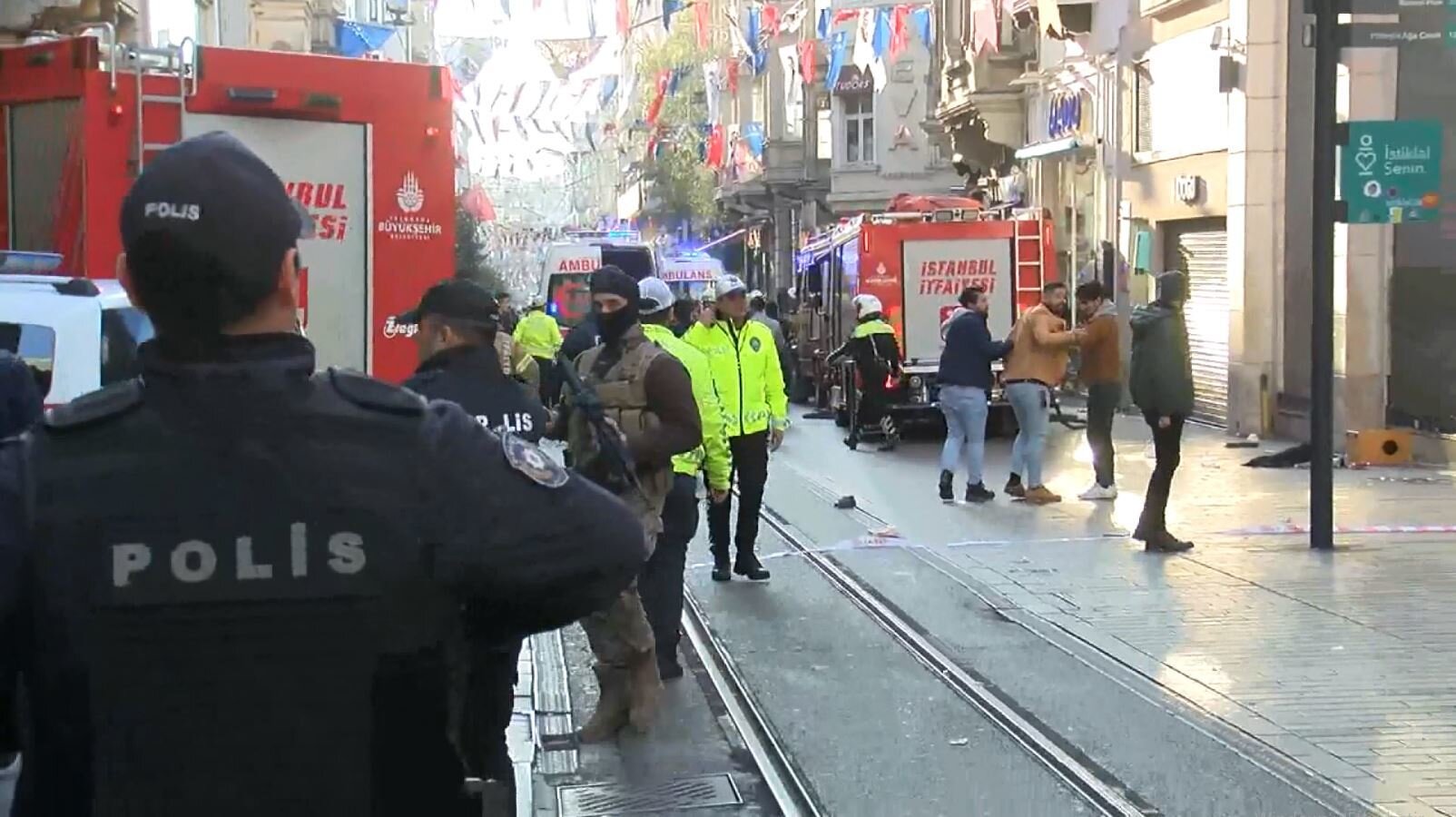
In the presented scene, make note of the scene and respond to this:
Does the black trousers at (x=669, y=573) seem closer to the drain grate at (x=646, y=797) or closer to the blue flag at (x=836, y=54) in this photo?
the drain grate at (x=646, y=797)

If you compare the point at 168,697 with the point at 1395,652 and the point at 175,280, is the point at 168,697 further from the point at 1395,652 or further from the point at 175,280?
the point at 1395,652

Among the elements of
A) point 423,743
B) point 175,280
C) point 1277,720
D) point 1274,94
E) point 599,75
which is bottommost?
point 1277,720

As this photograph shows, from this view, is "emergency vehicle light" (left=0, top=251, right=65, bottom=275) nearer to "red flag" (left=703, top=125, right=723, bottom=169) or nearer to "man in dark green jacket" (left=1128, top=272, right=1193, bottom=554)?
"man in dark green jacket" (left=1128, top=272, right=1193, bottom=554)

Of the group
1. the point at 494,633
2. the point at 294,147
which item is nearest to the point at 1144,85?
the point at 294,147

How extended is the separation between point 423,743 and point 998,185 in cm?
3422

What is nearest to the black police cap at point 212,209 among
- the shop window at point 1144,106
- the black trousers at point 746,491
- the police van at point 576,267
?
the black trousers at point 746,491

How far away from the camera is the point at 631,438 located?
7.41 metres

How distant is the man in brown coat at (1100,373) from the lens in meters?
14.5

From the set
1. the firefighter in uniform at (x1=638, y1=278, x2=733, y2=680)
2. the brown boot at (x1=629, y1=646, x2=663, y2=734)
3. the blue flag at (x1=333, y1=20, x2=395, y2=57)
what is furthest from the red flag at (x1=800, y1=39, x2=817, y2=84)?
the brown boot at (x1=629, y1=646, x2=663, y2=734)

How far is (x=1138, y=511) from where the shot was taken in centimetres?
1423

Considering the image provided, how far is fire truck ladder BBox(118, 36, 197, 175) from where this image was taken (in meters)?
9.11

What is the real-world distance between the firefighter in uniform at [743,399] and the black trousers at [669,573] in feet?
7.57

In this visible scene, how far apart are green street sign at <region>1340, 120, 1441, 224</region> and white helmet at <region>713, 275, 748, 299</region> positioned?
5.26 metres

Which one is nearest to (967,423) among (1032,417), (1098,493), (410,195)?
(1032,417)
